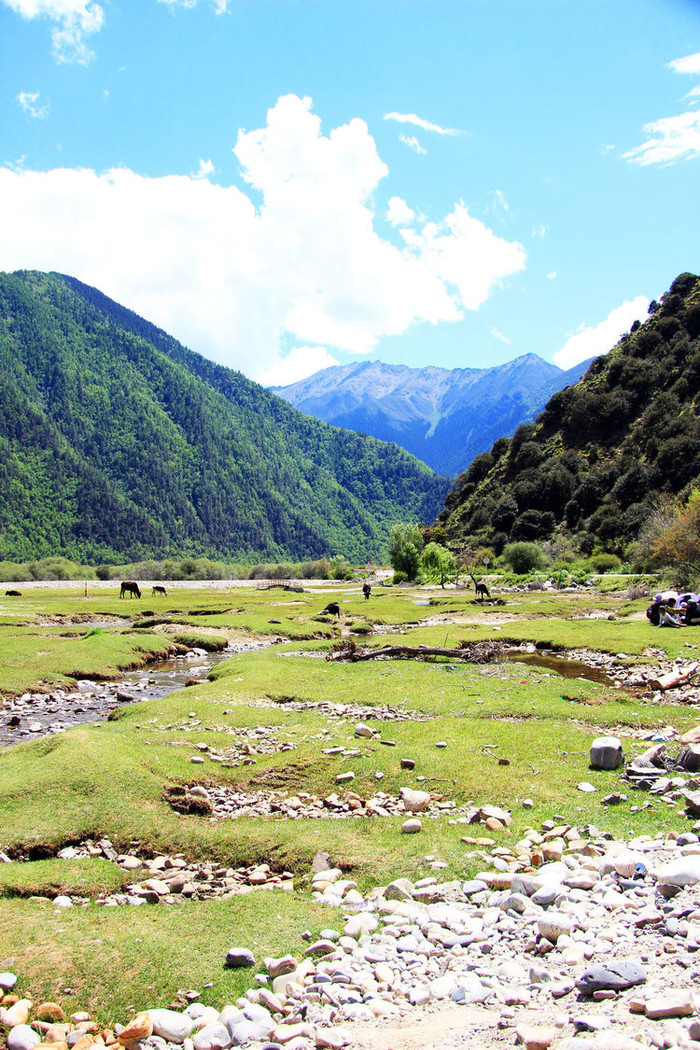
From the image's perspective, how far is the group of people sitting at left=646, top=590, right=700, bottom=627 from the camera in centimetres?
3778

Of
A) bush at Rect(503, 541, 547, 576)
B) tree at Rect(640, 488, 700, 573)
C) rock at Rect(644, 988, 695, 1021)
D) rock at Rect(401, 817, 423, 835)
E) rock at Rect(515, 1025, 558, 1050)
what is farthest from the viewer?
bush at Rect(503, 541, 547, 576)

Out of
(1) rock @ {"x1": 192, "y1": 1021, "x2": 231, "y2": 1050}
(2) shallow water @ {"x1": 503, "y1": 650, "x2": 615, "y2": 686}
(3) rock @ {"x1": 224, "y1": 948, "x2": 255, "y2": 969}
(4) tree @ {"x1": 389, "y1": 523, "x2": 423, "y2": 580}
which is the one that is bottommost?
(2) shallow water @ {"x1": 503, "y1": 650, "x2": 615, "y2": 686}

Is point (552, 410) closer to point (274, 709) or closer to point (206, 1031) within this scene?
point (274, 709)

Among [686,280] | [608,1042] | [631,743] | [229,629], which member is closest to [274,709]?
[631,743]

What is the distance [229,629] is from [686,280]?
12840 centimetres

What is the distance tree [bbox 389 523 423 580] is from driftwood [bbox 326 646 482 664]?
61.8m

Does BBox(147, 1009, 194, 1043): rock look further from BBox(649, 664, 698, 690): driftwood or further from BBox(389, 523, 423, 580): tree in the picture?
BBox(389, 523, 423, 580): tree

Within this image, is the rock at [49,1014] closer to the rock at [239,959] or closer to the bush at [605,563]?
the rock at [239,959]

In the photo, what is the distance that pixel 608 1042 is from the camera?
4918mm

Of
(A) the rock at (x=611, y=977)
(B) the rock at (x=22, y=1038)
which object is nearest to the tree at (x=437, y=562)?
(A) the rock at (x=611, y=977)

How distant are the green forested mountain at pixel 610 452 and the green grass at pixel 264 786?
75167 mm

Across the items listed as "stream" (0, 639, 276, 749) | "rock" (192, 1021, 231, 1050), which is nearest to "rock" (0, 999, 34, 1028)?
"rock" (192, 1021, 231, 1050)

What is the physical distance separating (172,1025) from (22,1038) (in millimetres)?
1420

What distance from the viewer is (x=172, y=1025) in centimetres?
641
